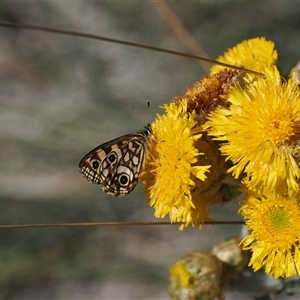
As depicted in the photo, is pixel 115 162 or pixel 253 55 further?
pixel 253 55

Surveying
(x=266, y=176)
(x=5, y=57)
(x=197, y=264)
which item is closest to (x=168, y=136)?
(x=266, y=176)

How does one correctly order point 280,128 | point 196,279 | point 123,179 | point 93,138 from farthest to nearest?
point 93,138 < point 196,279 < point 123,179 < point 280,128

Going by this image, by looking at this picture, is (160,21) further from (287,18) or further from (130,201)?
(130,201)

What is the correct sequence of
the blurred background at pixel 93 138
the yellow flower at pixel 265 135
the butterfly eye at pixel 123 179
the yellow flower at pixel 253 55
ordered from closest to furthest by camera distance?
the yellow flower at pixel 265 135
the butterfly eye at pixel 123 179
the yellow flower at pixel 253 55
the blurred background at pixel 93 138

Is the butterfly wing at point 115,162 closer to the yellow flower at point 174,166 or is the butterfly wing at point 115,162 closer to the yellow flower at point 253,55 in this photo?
the yellow flower at point 174,166

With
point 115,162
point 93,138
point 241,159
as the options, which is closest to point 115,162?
point 115,162

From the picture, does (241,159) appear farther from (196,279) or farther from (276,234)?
(196,279)

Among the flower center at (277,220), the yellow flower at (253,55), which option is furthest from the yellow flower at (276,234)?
the yellow flower at (253,55)
